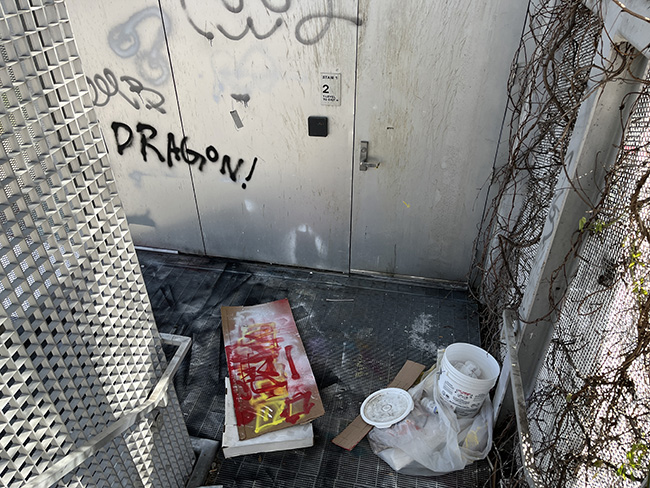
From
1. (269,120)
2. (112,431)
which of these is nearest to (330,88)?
(269,120)

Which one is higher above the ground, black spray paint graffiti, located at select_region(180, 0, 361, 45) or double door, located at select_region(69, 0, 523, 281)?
black spray paint graffiti, located at select_region(180, 0, 361, 45)

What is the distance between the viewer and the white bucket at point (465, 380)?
8.48ft

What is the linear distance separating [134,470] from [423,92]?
2.83 meters

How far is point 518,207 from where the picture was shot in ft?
10.5

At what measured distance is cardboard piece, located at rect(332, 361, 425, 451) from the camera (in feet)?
9.08

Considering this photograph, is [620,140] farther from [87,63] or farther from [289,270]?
[87,63]

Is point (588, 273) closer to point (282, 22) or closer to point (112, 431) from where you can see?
point (112, 431)

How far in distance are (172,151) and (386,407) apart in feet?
8.52

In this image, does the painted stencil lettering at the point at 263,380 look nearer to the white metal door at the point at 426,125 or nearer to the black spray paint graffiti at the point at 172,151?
the white metal door at the point at 426,125

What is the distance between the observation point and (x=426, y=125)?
3381mm

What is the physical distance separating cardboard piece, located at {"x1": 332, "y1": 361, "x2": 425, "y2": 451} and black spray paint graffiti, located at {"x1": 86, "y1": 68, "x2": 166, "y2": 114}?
2.69 meters

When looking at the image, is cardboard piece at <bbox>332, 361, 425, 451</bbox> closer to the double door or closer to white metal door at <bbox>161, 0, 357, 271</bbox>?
the double door

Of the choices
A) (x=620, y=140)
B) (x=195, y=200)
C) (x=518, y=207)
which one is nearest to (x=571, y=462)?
(x=620, y=140)

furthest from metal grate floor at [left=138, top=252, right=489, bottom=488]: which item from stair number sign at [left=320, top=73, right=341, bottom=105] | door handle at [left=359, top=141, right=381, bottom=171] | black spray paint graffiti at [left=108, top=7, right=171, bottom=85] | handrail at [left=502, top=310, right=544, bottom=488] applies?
black spray paint graffiti at [left=108, top=7, right=171, bottom=85]
